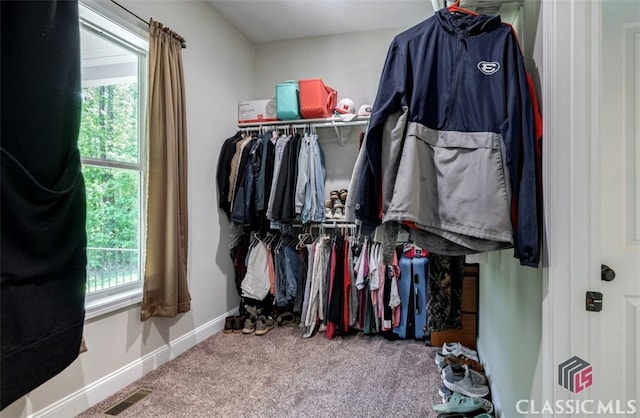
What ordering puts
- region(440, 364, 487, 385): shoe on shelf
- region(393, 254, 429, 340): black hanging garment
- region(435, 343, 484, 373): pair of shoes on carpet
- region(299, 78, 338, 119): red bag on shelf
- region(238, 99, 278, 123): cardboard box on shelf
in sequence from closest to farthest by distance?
region(440, 364, 487, 385): shoe on shelf
region(435, 343, 484, 373): pair of shoes on carpet
region(393, 254, 429, 340): black hanging garment
region(299, 78, 338, 119): red bag on shelf
region(238, 99, 278, 123): cardboard box on shelf

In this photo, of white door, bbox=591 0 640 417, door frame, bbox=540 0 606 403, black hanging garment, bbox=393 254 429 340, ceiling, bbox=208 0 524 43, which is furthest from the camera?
ceiling, bbox=208 0 524 43

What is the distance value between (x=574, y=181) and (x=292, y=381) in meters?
1.82

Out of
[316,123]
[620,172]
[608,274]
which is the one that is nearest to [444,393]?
[608,274]

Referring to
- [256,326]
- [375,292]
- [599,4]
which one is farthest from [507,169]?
[256,326]

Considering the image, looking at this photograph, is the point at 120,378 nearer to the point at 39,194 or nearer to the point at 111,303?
the point at 111,303

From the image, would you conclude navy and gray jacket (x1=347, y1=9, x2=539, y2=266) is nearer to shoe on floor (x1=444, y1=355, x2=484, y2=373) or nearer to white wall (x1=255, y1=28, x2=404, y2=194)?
shoe on floor (x1=444, y1=355, x2=484, y2=373)

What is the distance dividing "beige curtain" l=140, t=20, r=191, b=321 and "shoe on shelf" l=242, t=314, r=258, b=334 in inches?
28.4

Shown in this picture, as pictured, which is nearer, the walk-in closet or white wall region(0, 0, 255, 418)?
the walk-in closet

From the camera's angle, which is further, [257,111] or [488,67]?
[257,111]

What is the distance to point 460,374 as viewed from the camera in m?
1.90

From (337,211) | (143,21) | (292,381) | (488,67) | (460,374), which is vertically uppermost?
(143,21)

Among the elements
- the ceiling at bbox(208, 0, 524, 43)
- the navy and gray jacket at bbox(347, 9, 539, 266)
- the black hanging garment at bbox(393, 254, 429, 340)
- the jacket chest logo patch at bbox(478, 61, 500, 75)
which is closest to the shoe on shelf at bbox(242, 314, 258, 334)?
the black hanging garment at bbox(393, 254, 429, 340)

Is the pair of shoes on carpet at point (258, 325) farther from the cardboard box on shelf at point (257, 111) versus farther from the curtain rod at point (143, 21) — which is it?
the curtain rod at point (143, 21)

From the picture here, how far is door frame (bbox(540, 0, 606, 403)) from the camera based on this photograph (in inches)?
34.9
